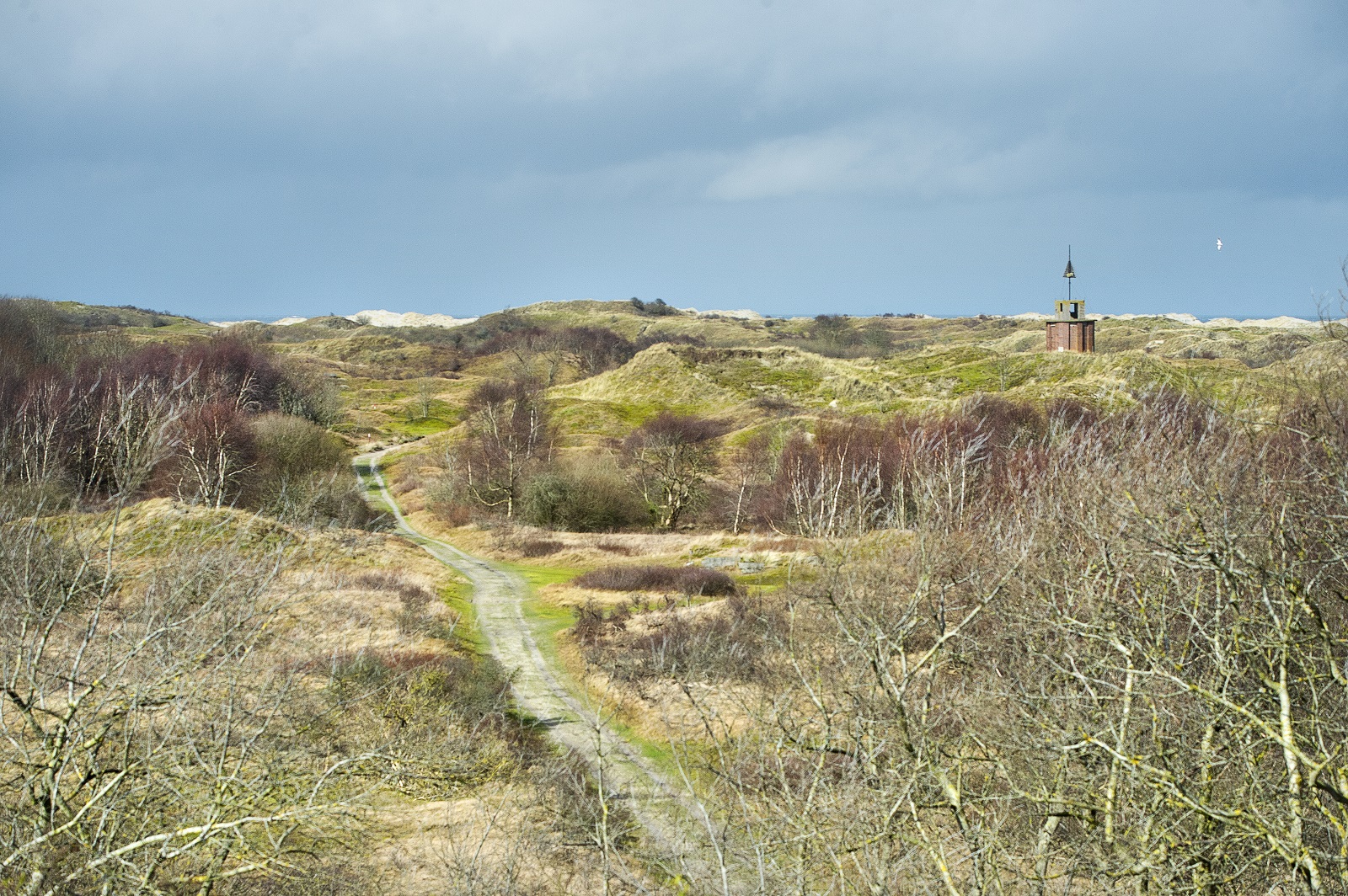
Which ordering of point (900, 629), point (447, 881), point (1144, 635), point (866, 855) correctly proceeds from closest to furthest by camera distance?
point (866, 855)
point (900, 629)
point (1144, 635)
point (447, 881)

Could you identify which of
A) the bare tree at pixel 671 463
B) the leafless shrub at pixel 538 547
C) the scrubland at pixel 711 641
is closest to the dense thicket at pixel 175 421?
the scrubland at pixel 711 641

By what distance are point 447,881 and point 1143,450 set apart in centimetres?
1606

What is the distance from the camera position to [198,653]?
823 centimetres

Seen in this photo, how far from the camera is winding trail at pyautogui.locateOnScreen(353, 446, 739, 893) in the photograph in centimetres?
857

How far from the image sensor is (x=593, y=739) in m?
18.1

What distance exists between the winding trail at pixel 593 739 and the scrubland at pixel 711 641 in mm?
454

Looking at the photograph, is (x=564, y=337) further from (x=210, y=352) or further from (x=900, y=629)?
(x=900, y=629)

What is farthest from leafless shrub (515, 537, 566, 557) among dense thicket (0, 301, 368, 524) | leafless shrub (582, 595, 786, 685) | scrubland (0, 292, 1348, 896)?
leafless shrub (582, 595, 786, 685)

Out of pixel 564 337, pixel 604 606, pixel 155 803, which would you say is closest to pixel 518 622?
pixel 604 606

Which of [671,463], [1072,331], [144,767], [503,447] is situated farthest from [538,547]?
[1072,331]

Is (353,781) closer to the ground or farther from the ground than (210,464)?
closer to the ground

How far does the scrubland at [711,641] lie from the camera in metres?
7.09

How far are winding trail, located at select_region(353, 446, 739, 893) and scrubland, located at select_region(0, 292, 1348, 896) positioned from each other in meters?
0.45

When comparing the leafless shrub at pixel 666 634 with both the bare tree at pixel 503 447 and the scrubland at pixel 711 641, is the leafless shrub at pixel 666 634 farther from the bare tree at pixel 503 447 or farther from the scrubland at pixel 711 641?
the bare tree at pixel 503 447
